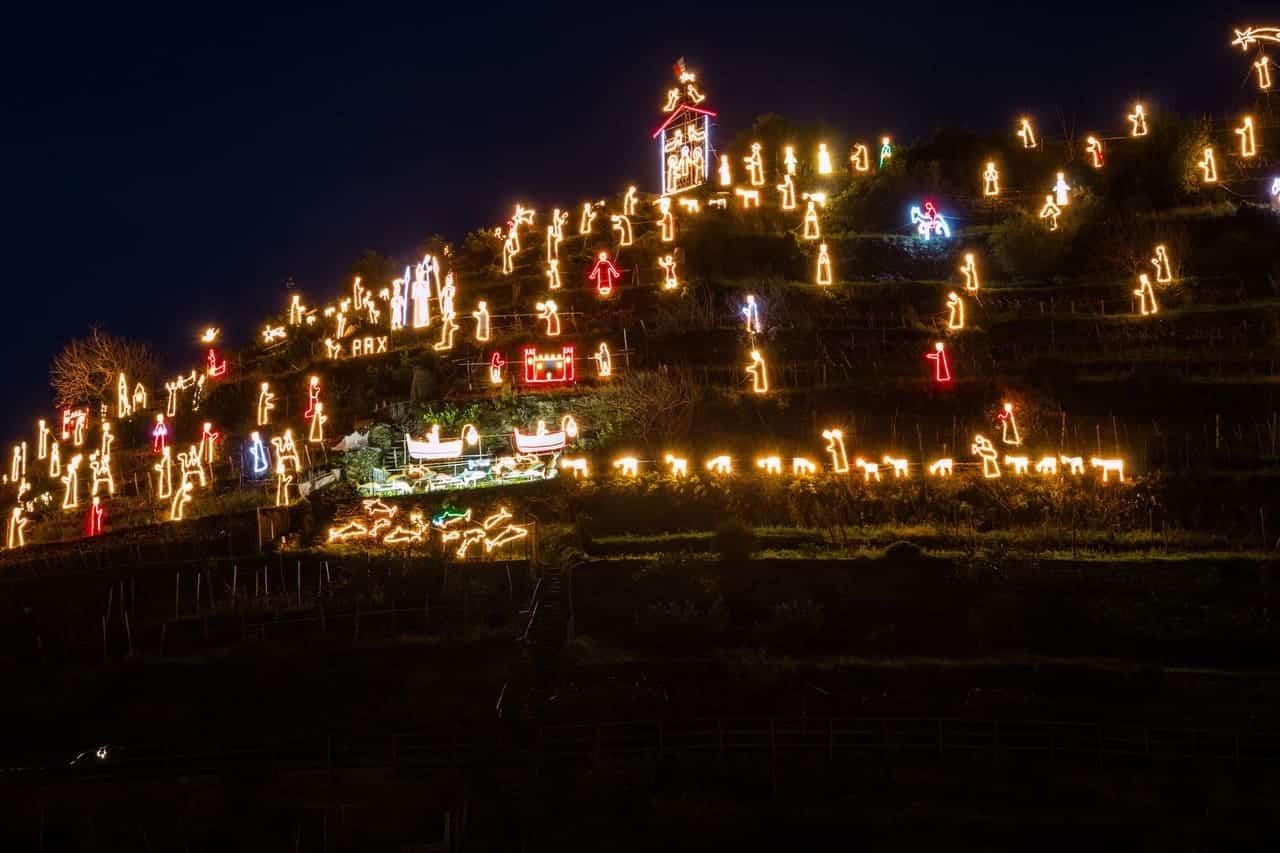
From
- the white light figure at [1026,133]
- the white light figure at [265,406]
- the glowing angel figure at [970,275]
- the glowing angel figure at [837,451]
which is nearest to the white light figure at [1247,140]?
the white light figure at [1026,133]

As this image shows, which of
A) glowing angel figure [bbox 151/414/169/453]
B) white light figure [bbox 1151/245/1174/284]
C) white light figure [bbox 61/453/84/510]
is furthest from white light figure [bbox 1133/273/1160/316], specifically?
white light figure [bbox 61/453/84/510]

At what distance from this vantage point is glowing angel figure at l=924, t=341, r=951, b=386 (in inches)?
1422

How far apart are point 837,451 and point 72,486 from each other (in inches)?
1232

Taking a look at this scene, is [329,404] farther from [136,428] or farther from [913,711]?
[913,711]

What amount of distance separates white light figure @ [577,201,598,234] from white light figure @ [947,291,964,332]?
19224mm

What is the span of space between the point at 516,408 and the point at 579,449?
332 centimetres

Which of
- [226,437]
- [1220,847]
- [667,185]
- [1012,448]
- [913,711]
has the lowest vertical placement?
[1220,847]

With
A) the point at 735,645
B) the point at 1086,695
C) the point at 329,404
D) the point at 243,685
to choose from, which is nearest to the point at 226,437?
the point at 329,404

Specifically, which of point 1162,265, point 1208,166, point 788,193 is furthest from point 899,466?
point 1208,166

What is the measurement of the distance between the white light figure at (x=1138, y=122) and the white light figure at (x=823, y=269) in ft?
67.1

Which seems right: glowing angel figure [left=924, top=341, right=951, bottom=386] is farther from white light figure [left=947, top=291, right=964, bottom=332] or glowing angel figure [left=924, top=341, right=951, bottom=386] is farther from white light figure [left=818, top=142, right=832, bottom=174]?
white light figure [left=818, top=142, right=832, bottom=174]

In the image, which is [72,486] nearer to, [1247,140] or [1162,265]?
[1162,265]

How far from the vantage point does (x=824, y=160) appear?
174 feet

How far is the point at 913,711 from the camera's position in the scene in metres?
21.1
